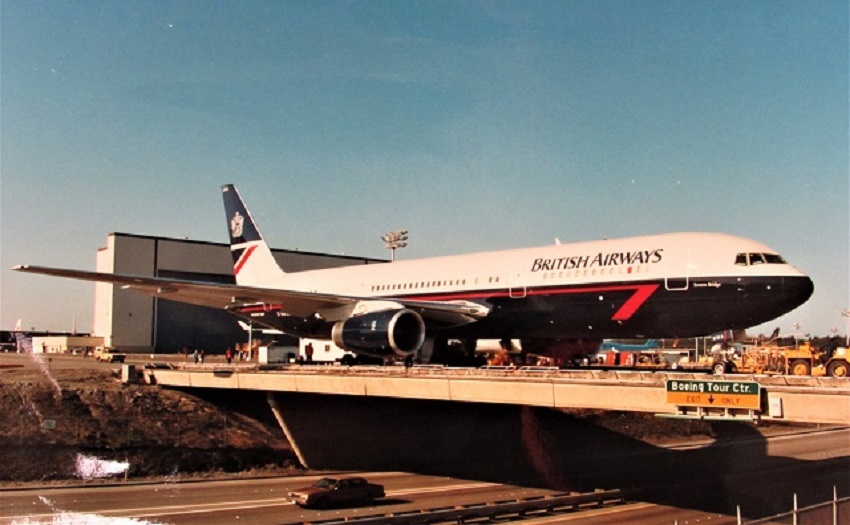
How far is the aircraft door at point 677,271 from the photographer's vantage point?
28.6 metres

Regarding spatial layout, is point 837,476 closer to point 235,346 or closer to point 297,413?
point 297,413

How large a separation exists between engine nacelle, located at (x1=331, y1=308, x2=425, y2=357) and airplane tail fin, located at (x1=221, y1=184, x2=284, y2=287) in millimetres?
18448

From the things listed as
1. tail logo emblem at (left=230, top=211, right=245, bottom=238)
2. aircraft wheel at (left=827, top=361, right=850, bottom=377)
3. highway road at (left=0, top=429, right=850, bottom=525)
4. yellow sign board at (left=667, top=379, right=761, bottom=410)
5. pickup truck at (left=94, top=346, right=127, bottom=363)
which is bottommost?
highway road at (left=0, top=429, right=850, bottom=525)

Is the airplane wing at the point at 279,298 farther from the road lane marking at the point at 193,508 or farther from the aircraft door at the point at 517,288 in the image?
the road lane marking at the point at 193,508

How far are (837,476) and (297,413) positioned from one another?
91.6 ft

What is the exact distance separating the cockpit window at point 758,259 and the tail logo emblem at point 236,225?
35.7 metres

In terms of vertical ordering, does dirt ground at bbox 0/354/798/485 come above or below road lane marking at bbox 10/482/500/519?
above

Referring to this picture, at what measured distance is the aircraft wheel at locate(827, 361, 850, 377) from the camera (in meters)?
25.6

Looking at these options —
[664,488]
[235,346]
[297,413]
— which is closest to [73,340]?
[235,346]

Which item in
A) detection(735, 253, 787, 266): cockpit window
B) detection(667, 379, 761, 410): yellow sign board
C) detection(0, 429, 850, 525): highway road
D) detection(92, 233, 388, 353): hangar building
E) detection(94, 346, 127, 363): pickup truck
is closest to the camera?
detection(667, 379, 761, 410): yellow sign board

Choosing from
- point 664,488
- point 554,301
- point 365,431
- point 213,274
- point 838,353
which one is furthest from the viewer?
point 213,274

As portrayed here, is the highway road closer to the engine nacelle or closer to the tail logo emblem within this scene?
the engine nacelle

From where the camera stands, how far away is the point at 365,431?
1613 inches

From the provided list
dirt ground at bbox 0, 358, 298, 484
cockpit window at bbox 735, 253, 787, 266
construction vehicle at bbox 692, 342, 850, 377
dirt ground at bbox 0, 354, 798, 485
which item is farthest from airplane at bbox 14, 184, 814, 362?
dirt ground at bbox 0, 358, 298, 484
